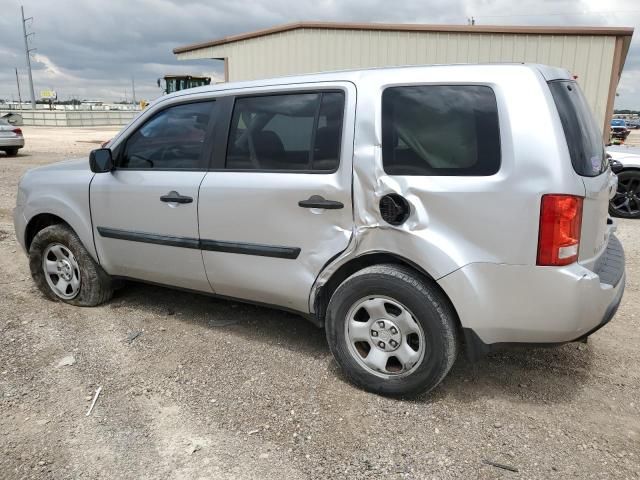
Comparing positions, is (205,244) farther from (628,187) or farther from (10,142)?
(10,142)

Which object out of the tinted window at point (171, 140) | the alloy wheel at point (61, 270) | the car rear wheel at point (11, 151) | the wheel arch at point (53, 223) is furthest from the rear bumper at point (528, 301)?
the car rear wheel at point (11, 151)

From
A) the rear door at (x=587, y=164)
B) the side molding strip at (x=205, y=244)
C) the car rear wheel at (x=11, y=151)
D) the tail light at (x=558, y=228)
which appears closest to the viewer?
the tail light at (x=558, y=228)

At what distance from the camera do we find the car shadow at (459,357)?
308 centimetres

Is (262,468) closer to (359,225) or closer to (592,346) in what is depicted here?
(359,225)

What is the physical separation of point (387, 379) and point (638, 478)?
121 cm

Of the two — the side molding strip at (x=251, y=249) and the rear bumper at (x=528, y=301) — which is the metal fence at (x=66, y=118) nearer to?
the side molding strip at (x=251, y=249)

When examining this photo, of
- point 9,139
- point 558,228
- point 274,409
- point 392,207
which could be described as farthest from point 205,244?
point 9,139

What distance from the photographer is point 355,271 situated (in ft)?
10.2

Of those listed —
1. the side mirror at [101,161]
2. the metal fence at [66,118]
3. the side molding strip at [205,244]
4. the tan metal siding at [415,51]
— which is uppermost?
the tan metal siding at [415,51]

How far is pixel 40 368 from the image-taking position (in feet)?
11.1

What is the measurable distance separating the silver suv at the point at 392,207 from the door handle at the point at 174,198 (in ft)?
0.04

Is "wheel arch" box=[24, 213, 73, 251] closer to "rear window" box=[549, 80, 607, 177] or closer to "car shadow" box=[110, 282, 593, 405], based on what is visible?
"car shadow" box=[110, 282, 593, 405]

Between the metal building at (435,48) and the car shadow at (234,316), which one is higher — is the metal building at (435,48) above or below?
above

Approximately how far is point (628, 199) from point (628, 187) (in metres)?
0.18
